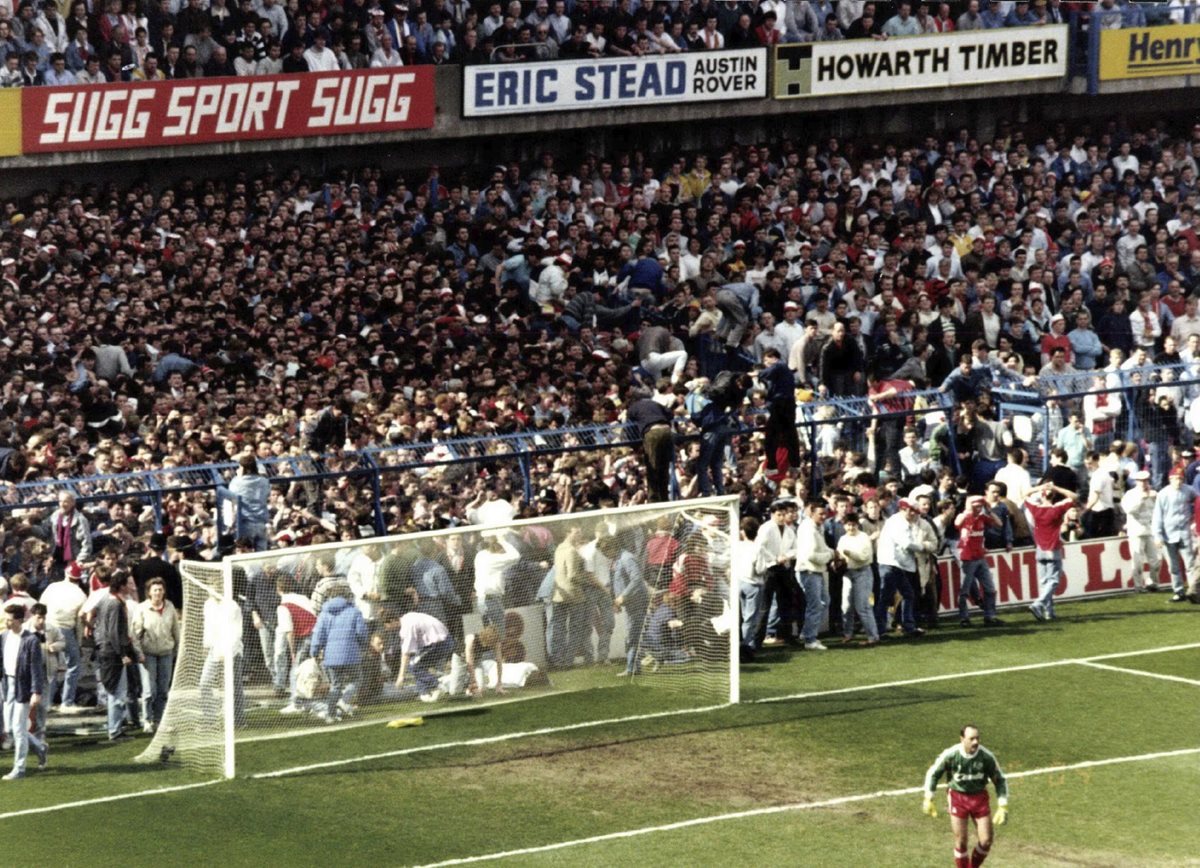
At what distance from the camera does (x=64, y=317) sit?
26.8 meters

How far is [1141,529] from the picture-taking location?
2592 centimetres

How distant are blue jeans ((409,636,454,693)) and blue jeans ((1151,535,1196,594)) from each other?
382 inches

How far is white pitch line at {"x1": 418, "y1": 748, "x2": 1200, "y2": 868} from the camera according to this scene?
17297mm

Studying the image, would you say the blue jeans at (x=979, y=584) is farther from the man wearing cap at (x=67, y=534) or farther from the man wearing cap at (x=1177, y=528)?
the man wearing cap at (x=67, y=534)

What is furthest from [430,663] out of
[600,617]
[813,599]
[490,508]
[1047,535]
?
[1047,535]

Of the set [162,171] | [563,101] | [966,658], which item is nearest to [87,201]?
[162,171]

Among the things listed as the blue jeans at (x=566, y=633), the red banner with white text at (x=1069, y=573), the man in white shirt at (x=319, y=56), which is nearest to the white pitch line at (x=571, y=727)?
the blue jeans at (x=566, y=633)

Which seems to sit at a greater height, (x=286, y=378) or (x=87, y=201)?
(x=87, y=201)

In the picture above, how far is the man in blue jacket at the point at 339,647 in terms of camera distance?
19.6 metres

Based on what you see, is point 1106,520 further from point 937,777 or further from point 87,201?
point 87,201

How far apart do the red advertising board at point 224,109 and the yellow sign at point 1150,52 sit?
1381 cm

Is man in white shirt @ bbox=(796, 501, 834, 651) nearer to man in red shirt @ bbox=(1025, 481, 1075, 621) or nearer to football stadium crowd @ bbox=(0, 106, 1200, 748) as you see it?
football stadium crowd @ bbox=(0, 106, 1200, 748)

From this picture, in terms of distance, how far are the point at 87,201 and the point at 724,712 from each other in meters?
12.9

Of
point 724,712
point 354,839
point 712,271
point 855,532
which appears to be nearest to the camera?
point 354,839
